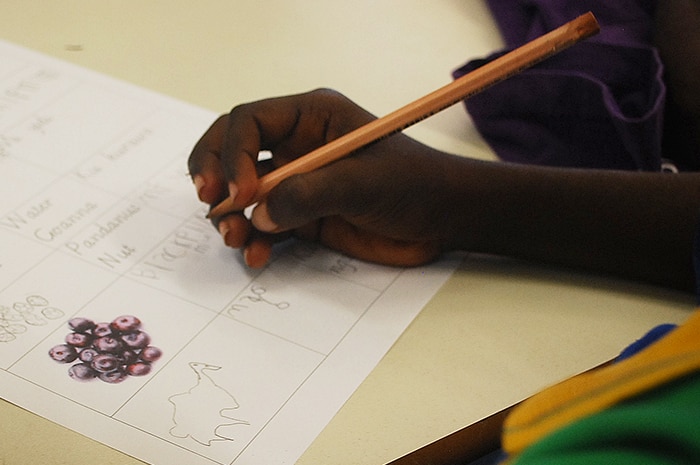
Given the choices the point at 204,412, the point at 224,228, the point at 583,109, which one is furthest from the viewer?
the point at 583,109

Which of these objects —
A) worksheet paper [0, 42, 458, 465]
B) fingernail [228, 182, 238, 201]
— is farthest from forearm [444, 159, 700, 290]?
fingernail [228, 182, 238, 201]

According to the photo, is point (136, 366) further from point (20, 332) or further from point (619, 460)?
point (619, 460)

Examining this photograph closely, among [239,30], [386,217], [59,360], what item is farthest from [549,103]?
[59,360]

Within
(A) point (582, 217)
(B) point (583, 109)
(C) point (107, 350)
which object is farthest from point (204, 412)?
(B) point (583, 109)

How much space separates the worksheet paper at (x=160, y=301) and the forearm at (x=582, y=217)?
0.15ft

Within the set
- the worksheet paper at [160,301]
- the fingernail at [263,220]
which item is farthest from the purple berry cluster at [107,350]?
the fingernail at [263,220]

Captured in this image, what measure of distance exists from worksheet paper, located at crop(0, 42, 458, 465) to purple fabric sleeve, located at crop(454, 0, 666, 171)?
6.5 inches

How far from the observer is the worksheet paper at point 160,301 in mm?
486

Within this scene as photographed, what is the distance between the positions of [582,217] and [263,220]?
24cm

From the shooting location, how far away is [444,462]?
1.43ft

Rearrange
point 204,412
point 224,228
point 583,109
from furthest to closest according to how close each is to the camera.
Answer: point 583,109, point 224,228, point 204,412

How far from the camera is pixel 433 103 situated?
56cm

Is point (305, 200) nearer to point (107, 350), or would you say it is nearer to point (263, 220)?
point (263, 220)

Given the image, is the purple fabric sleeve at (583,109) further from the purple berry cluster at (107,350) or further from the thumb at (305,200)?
the purple berry cluster at (107,350)
